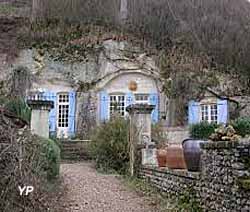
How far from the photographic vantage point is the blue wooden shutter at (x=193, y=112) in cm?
2009

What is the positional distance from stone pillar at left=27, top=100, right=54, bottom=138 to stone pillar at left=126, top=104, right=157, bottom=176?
2.22 m

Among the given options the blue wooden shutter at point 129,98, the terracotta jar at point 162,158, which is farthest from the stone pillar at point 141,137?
the blue wooden shutter at point 129,98

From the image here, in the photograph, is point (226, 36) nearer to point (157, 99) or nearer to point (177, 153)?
point (157, 99)

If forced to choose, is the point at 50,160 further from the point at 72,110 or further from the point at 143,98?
the point at 143,98

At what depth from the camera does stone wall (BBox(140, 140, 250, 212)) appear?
18.2 ft

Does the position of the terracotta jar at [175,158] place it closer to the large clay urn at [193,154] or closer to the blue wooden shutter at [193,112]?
the large clay urn at [193,154]

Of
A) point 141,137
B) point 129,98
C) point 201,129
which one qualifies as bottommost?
point 141,137

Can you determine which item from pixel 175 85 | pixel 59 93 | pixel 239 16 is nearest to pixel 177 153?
pixel 175 85

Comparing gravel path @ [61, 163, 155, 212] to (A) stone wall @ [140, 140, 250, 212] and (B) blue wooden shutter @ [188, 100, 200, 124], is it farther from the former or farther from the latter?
(B) blue wooden shutter @ [188, 100, 200, 124]

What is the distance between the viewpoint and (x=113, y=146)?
1275cm

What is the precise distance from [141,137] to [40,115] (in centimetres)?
271

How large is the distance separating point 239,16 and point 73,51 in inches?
341

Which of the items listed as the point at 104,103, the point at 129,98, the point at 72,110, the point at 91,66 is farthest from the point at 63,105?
the point at 129,98

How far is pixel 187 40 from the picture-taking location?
2203cm
